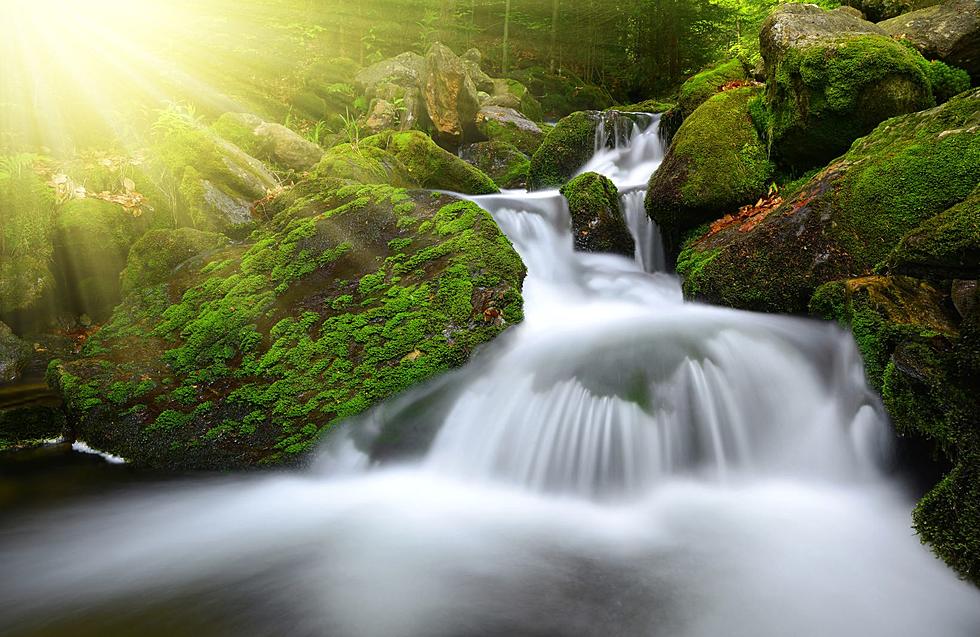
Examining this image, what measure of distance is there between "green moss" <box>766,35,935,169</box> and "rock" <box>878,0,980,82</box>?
3.67 ft

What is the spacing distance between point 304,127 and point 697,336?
1439 centimetres

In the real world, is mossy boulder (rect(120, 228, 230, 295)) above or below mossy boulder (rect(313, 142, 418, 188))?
below

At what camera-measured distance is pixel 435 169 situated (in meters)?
10.5

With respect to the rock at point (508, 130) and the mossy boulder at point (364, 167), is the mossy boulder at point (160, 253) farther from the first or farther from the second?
the rock at point (508, 130)

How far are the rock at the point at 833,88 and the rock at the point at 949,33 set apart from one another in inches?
21.6

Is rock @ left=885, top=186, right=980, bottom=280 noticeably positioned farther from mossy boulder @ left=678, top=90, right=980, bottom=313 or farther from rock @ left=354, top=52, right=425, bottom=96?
rock @ left=354, top=52, right=425, bottom=96

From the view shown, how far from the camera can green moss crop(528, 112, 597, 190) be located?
1197 cm

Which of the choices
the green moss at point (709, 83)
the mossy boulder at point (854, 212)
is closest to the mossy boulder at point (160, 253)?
the mossy boulder at point (854, 212)

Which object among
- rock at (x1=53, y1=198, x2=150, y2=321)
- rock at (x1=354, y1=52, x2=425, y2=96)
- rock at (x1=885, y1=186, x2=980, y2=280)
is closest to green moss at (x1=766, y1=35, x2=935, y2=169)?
rock at (x1=885, y1=186, x2=980, y2=280)

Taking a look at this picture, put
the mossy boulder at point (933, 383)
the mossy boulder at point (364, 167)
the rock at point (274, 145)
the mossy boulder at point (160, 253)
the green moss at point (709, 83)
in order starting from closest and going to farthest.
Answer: the mossy boulder at point (933, 383), the mossy boulder at point (160, 253), the mossy boulder at point (364, 167), the green moss at point (709, 83), the rock at point (274, 145)

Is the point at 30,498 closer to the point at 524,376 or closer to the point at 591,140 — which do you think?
the point at 524,376

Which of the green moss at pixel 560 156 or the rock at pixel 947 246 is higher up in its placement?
the green moss at pixel 560 156

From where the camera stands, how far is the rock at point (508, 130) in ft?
50.5

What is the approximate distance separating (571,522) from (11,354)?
685 cm
